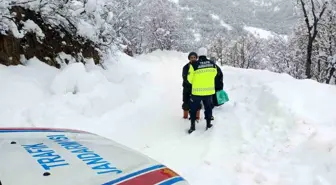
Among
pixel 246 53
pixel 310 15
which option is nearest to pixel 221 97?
pixel 310 15

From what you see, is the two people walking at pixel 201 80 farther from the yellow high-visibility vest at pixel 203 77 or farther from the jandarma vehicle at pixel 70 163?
the jandarma vehicle at pixel 70 163

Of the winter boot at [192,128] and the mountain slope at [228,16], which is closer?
the winter boot at [192,128]

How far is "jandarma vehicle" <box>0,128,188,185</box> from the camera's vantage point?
2232mm

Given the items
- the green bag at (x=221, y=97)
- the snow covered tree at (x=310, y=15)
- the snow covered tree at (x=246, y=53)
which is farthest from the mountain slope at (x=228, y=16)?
the green bag at (x=221, y=97)

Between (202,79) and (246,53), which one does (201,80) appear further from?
(246,53)

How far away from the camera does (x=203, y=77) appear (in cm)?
665

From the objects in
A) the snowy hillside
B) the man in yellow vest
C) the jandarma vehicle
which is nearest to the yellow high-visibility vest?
the man in yellow vest

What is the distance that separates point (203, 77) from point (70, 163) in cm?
442

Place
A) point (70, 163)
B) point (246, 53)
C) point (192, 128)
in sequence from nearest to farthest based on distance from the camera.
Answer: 1. point (70, 163)
2. point (192, 128)
3. point (246, 53)

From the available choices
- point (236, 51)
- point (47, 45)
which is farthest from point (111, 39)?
point (236, 51)

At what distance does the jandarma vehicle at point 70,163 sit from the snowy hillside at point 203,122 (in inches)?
90.5

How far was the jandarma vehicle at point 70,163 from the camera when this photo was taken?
223 cm

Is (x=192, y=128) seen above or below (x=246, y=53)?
above

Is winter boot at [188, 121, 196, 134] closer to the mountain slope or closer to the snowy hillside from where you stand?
the snowy hillside
